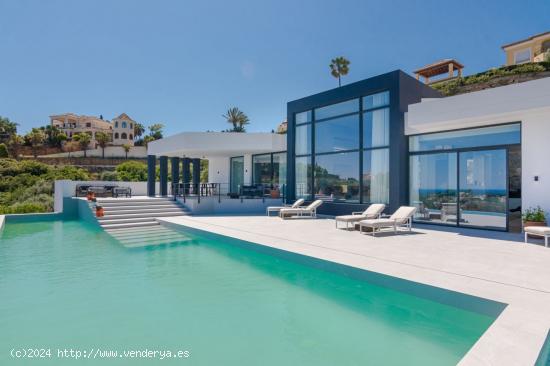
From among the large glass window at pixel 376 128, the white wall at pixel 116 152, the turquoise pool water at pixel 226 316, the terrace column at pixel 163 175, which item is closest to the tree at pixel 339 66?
the terrace column at pixel 163 175

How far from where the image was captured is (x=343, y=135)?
14250 millimetres

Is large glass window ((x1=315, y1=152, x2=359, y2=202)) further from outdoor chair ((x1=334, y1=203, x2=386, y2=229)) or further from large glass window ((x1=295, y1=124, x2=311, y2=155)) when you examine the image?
outdoor chair ((x1=334, y1=203, x2=386, y2=229))

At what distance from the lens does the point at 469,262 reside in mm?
6035

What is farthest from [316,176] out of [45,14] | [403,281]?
[45,14]

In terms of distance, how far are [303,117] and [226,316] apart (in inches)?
496

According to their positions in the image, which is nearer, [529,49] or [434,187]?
[434,187]

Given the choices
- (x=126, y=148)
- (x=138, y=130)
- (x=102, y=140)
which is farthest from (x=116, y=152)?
(x=138, y=130)

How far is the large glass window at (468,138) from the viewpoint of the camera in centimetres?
1003

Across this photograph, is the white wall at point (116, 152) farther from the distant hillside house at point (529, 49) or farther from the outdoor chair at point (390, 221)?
the outdoor chair at point (390, 221)

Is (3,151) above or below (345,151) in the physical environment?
above

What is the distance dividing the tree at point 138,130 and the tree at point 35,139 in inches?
723

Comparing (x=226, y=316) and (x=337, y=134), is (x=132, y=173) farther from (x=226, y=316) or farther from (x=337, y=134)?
(x=226, y=316)

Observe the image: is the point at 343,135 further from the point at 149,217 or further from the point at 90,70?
the point at 90,70

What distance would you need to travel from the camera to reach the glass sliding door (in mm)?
10195
